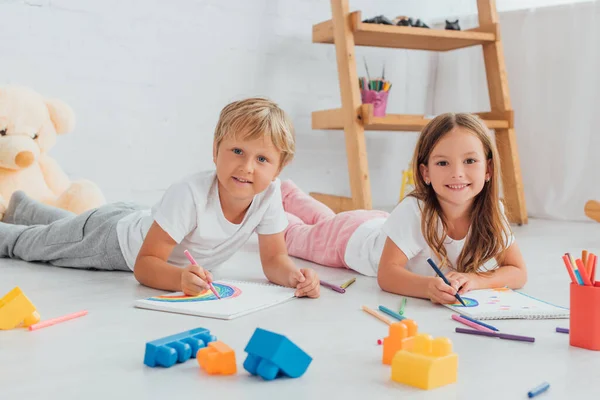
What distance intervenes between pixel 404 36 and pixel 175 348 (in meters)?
1.99

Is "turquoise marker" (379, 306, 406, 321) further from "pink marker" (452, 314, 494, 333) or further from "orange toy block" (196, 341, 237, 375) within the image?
"orange toy block" (196, 341, 237, 375)

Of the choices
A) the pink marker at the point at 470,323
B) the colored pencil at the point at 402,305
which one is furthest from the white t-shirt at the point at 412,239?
the pink marker at the point at 470,323

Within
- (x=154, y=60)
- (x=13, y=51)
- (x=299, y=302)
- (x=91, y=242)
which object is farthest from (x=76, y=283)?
(x=154, y=60)

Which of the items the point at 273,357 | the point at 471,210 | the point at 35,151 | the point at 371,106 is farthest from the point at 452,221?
the point at 35,151

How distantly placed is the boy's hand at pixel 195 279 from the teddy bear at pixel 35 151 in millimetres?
928

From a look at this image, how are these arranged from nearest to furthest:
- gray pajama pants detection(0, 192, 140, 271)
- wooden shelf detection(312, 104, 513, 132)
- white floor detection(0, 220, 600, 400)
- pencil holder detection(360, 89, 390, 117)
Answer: white floor detection(0, 220, 600, 400), gray pajama pants detection(0, 192, 140, 271), wooden shelf detection(312, 104, 513, 132), pencil holder detection(360, 89, 390, 117)

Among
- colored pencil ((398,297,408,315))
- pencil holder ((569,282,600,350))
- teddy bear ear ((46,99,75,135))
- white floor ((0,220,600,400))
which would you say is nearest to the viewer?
white floor ((0,220,600,400))

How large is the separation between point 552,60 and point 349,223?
1597 millimetres

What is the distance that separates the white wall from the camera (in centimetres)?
215

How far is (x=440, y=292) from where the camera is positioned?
45.1 inches

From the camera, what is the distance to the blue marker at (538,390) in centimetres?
73

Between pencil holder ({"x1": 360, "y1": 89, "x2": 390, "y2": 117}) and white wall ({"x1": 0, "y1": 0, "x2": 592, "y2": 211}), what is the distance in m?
0.26

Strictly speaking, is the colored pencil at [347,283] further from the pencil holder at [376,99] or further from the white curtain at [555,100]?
the white curtain at [555,100]

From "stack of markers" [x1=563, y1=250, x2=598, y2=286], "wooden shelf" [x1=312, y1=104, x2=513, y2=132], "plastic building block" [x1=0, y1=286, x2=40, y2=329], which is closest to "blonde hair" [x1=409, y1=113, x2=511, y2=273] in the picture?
"stack of markers" [x1=563, y1=250, x2=598, y2=286]
